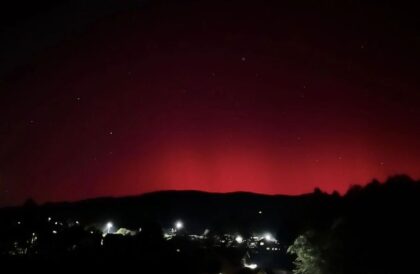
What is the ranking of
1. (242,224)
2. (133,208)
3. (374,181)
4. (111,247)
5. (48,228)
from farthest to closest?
(133,208) < (242,224) < (48,228) < (374,181) < (111,247)

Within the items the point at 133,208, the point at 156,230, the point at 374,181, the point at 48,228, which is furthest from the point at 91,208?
the point at 374,181

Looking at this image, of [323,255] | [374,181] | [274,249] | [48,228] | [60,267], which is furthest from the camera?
[274,249]

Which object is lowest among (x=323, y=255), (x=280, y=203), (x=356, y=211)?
(x=323, y=255)

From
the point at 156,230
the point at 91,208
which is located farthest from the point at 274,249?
the point at 91,208

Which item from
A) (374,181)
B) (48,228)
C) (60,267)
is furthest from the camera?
(48,228)

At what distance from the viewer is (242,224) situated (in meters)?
111

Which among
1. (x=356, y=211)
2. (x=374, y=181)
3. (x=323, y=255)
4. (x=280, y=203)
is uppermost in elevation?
(x=280, y=203)

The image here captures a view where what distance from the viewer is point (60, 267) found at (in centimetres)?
2797

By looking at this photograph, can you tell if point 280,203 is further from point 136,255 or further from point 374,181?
point 136,255

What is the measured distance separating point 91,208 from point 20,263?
121163mm

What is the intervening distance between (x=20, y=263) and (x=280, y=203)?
142 metres

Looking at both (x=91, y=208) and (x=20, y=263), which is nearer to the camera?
(x=20, y=263)

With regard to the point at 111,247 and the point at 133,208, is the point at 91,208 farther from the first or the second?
the point at 111,247

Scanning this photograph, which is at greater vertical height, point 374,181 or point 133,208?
point 133,208
